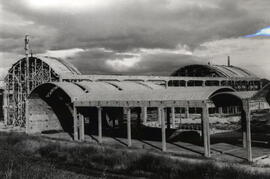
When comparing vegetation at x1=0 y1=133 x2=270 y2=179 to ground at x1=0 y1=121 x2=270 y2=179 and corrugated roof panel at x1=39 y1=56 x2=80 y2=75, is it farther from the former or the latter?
corrugated roof panel at x1=39 y1=56 x2=80 y2=75

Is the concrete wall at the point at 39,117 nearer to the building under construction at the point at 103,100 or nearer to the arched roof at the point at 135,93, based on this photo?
the building under construction at the point at 103,100

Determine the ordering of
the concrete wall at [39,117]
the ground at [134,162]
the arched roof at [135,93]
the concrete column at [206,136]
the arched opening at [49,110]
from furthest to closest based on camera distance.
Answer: the concrete wall at [39,117]
the arched opening at [49,110]
the arched roof at [135,93]
the concrete column at [206,136]
the ground at [134,162]

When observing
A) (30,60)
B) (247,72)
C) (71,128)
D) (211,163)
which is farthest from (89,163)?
(247,72)

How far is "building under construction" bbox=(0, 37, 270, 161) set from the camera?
17.4m

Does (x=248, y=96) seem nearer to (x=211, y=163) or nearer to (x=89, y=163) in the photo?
(x=211, y=163)

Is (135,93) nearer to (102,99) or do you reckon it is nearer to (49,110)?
(102,99)

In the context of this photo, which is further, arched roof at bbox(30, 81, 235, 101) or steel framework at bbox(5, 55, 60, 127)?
steel framework at bbox(5, 55, 60, 127)

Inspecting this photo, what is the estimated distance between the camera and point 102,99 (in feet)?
75.7

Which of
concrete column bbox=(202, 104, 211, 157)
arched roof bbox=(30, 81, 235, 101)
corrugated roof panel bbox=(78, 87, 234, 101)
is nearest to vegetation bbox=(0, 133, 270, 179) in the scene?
concrete column bbox=(202, 104, 211, 157)

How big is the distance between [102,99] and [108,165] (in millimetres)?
7755

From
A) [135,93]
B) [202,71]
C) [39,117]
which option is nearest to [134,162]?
[135,93]

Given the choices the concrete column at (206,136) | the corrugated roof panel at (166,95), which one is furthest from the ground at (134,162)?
the corrugated roof panel at (166,95)

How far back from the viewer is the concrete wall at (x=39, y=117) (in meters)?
31.1

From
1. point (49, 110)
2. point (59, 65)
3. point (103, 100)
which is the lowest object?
point (49, 110)
